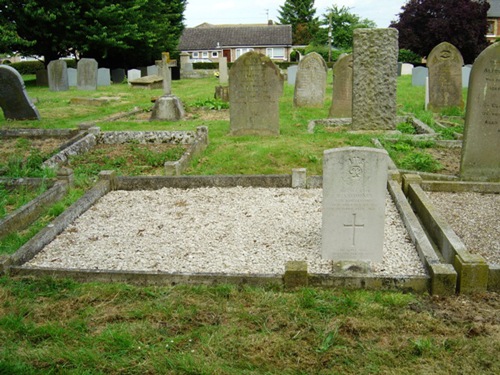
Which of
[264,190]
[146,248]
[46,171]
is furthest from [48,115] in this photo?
[146,248]

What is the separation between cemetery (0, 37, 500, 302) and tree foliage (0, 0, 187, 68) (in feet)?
49.0

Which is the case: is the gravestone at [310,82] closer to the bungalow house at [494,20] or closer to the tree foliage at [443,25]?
the tree foliage at [443,25]

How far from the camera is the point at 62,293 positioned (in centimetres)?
490

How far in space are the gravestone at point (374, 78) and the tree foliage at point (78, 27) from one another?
1839 centimetres

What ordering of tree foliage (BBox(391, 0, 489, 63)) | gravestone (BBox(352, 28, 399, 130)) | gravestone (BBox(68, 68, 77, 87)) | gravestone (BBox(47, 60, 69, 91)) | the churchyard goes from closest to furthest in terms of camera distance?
the churchyard < gravestone (BBox(352, 28, 399, 130)) < gravestone (BBox(47, 60, 69, 91)) < gravestone (BBox(68, 68, 77, 87)) < tree foliage (BBox(391, 0, 489, 63))

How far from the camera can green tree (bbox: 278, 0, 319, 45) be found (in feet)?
236

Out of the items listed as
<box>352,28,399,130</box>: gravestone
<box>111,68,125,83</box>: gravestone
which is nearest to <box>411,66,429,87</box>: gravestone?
<box>352,28,399,130</box>: gravestone

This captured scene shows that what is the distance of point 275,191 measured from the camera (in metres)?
8.16

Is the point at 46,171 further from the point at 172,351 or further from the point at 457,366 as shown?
the point at 457,366

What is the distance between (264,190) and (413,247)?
9.70ft

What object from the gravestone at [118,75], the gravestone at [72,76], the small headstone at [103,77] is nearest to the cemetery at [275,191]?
the gravestone at [72,76]

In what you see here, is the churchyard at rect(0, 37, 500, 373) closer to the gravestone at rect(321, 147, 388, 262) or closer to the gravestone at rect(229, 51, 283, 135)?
the gravestone at rect(321, 147, 388, 262)

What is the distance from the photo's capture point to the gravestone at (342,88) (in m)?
14.9

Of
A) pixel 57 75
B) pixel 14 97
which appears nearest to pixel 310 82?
pixel 14 97
